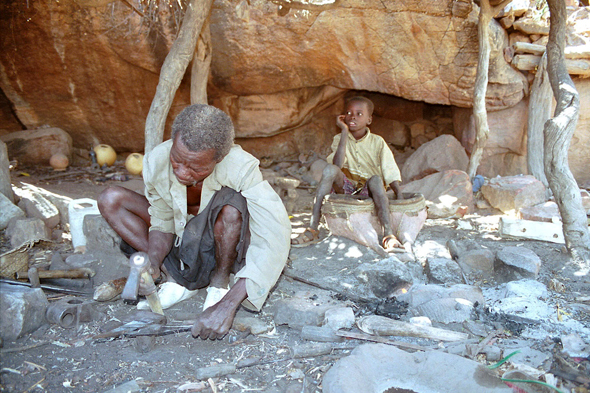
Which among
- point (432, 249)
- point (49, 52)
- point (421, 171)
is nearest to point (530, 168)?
point (421, 171)

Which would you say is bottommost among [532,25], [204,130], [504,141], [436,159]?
[436,159]

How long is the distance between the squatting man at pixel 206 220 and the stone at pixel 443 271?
3.79 feet

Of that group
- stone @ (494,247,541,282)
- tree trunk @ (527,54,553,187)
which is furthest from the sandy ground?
tree trunk @ (527,54,553,187)

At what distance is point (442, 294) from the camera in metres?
2.64

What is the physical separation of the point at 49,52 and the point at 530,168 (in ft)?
20.2

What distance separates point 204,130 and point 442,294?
1611 mm

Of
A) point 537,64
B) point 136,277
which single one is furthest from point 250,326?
point 537,64

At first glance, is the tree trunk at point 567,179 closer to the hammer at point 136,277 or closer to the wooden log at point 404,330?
the wooden log at point 404,330

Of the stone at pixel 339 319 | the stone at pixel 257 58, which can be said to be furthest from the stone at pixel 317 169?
the stone at pixel 339 319

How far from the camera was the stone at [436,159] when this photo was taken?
5699 millimetres

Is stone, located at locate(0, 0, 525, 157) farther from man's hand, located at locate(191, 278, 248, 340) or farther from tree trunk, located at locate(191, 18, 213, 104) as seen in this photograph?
man's hand, located at locate(191, 278, 248, 340)

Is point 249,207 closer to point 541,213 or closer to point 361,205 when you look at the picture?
point 361,205

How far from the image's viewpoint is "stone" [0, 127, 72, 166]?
621 cm

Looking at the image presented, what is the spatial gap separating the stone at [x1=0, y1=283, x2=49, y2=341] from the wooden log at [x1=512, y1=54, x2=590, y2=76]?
5414 mm
